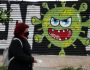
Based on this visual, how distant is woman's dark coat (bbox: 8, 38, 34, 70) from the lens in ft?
22.4

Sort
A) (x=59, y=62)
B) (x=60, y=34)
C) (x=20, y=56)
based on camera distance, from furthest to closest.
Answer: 1. (x=60, y=34)
2. (x=59, y=62)
3. (x=20, y=56)

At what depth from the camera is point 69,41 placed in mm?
15062

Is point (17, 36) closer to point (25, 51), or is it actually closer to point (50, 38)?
point (25, 51)

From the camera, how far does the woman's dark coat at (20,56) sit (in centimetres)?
684

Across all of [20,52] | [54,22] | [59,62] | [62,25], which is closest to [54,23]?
[54,22]

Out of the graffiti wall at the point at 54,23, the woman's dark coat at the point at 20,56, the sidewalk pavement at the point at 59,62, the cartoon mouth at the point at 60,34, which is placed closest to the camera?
the woman's dark coat at the point at 20,56

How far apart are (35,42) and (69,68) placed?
224 centimetres

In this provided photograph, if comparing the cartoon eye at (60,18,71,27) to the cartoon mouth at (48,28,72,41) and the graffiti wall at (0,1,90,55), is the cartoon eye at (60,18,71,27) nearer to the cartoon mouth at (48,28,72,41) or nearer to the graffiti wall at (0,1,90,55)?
the graffiti wall at (0,1,90,55)

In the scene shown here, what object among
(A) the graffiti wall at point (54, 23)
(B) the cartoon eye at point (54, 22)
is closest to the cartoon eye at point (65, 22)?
(A) the graffiti wall at point (54, 23)

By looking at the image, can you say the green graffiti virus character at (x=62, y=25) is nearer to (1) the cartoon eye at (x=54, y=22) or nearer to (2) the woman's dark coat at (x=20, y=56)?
(1) the cartoon eye at (x=54, y=22)

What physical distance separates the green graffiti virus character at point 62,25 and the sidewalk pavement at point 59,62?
1.31ft

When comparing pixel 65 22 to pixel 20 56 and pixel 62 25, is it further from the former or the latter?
pixel 20 56

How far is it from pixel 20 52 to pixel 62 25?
8327mm

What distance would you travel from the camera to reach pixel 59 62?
1456 cm
